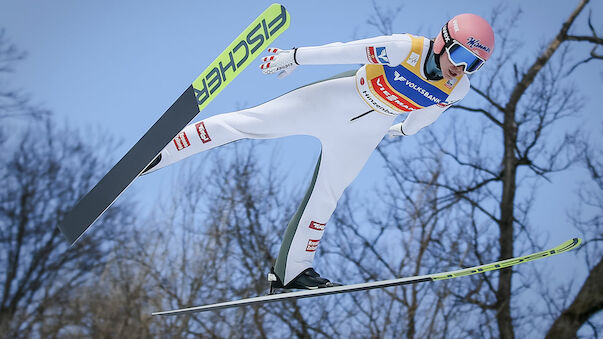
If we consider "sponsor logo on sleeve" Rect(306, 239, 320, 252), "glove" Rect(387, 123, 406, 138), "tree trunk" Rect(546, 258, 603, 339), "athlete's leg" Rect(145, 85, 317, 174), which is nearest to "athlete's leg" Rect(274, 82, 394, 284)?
"sponsor logo on sleeve" Rect(306, 239, 320, 252)

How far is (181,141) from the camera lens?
3.06m

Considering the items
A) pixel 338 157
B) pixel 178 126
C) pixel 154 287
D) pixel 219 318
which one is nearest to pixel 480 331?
pixel 219 318

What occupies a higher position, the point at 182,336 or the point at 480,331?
the point at 182,336

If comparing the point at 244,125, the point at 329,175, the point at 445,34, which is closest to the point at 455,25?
the point at 445,34

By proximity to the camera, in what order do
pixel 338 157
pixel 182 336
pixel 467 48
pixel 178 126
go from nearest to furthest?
1. pixel 467 48
2. pixel 178 126
3. pixel 338 157
4. pixel 182 336

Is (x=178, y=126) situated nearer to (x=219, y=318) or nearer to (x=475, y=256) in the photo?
(x=219, y=318)

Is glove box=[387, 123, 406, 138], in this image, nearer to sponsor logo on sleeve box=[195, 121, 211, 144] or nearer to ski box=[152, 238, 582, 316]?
ski box=[152, 238, 582, 316]

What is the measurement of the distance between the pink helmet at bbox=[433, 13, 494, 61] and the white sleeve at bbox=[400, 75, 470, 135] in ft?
0.89

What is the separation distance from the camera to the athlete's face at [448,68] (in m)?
2.74

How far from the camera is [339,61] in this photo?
2824 mm

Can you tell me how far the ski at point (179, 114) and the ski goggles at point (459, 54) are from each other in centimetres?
66

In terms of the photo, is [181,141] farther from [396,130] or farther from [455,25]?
[455,25]

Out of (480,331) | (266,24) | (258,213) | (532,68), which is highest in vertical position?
(532,68)

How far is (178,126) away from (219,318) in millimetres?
4910
